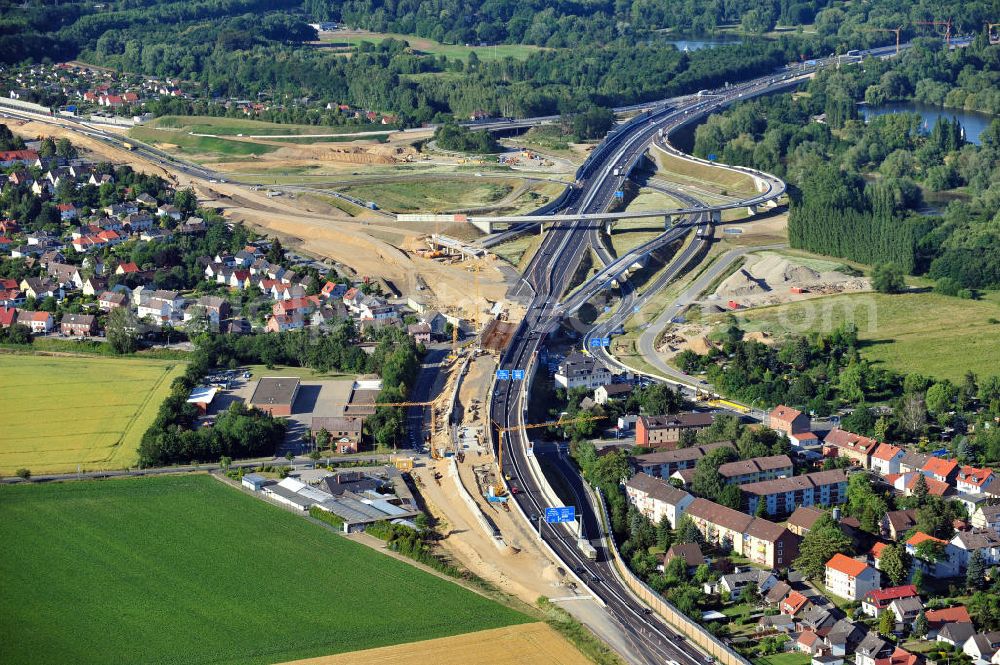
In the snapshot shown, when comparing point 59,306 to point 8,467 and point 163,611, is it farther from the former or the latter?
point 163,611

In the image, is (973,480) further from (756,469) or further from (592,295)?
(592,295)

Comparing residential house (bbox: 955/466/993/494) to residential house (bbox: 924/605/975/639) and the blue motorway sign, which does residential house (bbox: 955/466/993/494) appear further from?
the blue motorway sign

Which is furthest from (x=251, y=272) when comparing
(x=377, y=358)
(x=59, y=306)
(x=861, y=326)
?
(x=861, y=326)

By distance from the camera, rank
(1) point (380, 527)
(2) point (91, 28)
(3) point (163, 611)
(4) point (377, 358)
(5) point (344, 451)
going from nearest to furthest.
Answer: (3) point (163, 611) → (1) point (380, 527) → (5) point (344, 451) → (4) point (377, 358) → (2) point (91, 28)

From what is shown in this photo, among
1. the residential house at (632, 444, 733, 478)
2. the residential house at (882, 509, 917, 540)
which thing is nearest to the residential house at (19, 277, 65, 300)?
the residential house at (632, 444, 733, 478)

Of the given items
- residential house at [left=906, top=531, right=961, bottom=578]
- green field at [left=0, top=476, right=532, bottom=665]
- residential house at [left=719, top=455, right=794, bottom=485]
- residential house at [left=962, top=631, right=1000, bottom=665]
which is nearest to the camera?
residential house at [left=962, top=631, right=1000, bottom=665]
